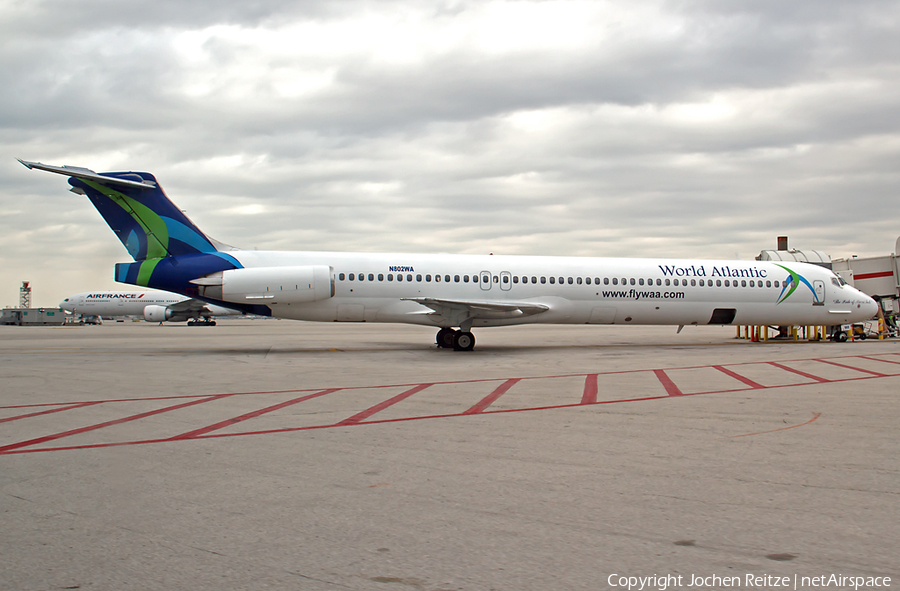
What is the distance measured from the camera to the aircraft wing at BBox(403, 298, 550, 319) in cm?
1825

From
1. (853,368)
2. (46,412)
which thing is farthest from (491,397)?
(853,368)

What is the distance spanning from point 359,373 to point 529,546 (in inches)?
386

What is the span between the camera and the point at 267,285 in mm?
18672

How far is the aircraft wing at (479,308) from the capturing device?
719 inches

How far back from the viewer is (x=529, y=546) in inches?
142

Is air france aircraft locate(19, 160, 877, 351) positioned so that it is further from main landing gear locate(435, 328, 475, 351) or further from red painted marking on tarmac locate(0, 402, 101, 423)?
red painted marking on tarmac locate(0, 402, 101, 423)

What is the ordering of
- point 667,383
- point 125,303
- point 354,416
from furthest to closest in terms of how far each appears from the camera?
1. point 125,303
2. point 667,383
3. point 354,416

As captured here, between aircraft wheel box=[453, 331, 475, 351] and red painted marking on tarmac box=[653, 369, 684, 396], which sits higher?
aircraft wheel box=[453, 331, 475, 351]

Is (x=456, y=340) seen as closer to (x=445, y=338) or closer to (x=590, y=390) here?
(x=445, y=338)

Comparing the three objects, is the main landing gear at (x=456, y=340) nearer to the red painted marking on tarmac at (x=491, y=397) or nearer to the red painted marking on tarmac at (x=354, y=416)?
the red painted marking on tarmac at (x=354, y=416)

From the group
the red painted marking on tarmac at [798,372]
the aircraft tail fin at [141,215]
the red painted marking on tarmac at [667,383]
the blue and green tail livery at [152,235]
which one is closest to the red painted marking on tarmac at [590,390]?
the red painted marking on tarmac at [667,383]

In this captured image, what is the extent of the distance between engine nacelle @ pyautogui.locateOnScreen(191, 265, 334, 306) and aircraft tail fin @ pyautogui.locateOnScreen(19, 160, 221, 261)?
139 centimetres

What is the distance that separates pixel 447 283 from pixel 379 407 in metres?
11.6

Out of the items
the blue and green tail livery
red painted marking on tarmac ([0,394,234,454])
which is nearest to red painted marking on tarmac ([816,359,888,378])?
red painted marking on tarmac ([0,394,234,454])
